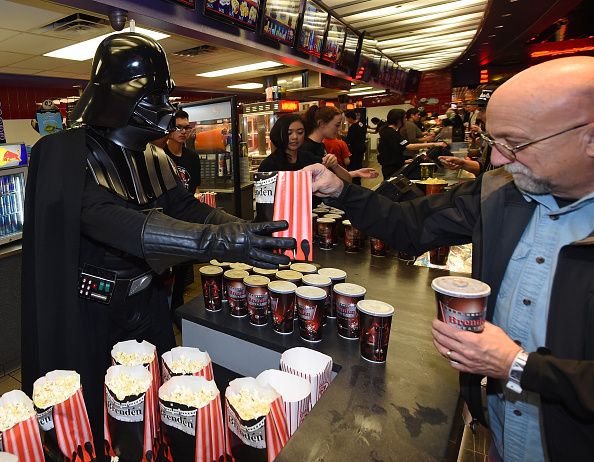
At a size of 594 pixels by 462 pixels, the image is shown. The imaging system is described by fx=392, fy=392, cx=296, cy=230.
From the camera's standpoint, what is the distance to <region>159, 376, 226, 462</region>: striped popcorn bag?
2.60ft

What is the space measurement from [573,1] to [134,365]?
7.10m

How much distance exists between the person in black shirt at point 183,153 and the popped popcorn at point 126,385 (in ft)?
9.24

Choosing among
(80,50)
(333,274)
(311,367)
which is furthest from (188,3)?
(80,50)

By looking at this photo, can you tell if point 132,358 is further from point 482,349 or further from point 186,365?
point 482,349

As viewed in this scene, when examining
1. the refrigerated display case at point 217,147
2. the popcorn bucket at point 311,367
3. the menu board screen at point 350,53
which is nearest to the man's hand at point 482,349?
the popcorn bucket at point 311,367

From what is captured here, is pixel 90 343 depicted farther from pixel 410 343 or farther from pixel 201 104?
pixel 201 104

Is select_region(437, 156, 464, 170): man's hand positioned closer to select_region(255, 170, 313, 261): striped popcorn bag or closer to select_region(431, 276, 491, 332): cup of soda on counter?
select_region(255, 170, 313, 261): striped popcorn bag

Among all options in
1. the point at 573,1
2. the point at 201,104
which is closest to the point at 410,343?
the point at 201,104

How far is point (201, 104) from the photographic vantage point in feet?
16.3

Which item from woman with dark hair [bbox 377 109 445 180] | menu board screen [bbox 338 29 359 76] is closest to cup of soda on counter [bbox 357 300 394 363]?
woman with dark hair [bbox 377 109 445 180]

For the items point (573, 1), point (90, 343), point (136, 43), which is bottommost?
point (90, 343)

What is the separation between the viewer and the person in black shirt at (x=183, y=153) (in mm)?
3658

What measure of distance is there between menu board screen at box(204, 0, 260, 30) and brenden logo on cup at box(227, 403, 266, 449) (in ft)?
12.2

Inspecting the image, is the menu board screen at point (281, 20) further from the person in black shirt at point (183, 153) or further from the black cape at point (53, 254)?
the black cape at point (53, 254)
